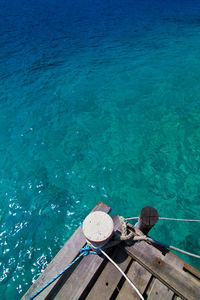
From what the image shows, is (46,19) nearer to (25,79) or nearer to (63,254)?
(25,79)

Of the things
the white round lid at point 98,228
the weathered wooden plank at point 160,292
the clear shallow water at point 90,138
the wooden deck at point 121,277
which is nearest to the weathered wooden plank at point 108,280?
the wooden deck at point 121,277

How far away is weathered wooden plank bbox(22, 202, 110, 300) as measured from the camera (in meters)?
2.84

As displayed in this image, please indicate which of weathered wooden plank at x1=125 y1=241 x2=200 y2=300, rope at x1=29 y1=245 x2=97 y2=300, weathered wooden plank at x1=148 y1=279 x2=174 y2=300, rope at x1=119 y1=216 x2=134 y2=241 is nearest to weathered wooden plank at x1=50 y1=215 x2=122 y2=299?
rope at x1=29 y1=245 x2=97 y2=300

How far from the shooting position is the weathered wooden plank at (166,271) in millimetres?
2895

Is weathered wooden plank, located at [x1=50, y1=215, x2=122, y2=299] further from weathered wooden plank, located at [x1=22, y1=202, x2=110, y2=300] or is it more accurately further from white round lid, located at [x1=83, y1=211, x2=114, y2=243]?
white round lid, located at [x1=83, y1=211, x2=114, y2=243]

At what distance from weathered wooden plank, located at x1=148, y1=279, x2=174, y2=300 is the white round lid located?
1216mm

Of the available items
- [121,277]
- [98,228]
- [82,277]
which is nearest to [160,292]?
[121,277]

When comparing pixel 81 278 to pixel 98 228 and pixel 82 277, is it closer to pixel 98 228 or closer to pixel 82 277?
pixel 82 277

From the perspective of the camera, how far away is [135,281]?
3088 mm

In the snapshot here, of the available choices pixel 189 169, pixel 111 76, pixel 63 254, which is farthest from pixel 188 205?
pixel 111 76

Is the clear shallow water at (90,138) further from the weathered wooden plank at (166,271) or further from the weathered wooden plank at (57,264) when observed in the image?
the weathered wooden plank at (166,271)

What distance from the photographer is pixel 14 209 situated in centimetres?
604

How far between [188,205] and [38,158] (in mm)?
5915

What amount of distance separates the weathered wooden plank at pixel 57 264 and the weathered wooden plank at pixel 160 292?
1.37 m
